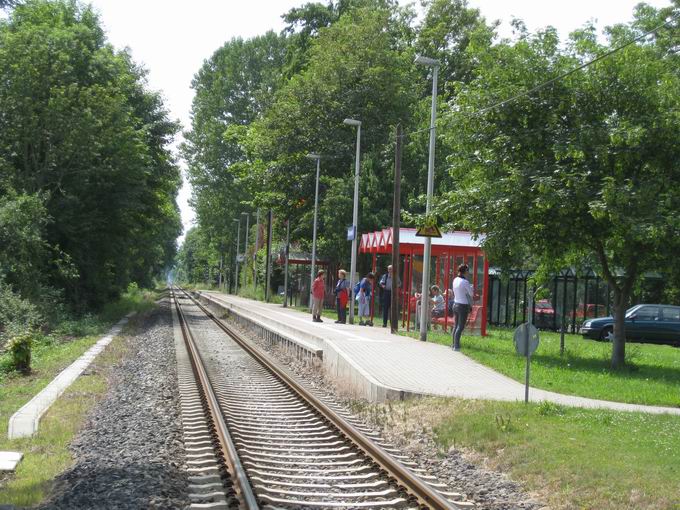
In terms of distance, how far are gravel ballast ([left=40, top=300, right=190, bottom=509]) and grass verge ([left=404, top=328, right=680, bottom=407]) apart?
20.4 feet

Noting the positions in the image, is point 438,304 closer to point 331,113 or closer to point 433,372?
point 433,372

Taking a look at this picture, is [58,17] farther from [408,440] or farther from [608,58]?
[408,440]

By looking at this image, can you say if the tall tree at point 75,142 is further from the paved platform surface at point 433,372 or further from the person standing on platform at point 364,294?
the paved platform surface at point 433,372

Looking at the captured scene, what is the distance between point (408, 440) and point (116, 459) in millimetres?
3675

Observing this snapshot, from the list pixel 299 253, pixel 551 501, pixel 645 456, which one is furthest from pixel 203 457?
pixel 299 253

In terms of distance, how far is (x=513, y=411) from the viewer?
1087 cm

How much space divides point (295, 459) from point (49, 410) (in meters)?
4.33

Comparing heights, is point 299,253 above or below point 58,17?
below

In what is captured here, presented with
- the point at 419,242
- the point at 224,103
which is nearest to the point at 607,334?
the point at 419,242

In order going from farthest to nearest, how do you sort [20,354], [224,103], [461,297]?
[224,103], [461,297], [20,354]

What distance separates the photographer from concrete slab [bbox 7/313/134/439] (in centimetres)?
1058

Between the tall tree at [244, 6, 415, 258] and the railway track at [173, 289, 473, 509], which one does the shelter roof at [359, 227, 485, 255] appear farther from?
the tall tree at [244, 6, 415, 258]

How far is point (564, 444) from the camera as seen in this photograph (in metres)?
9.03

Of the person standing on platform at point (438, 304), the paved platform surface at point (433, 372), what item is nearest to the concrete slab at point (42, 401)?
the paved platform surface at point (433, 372)
